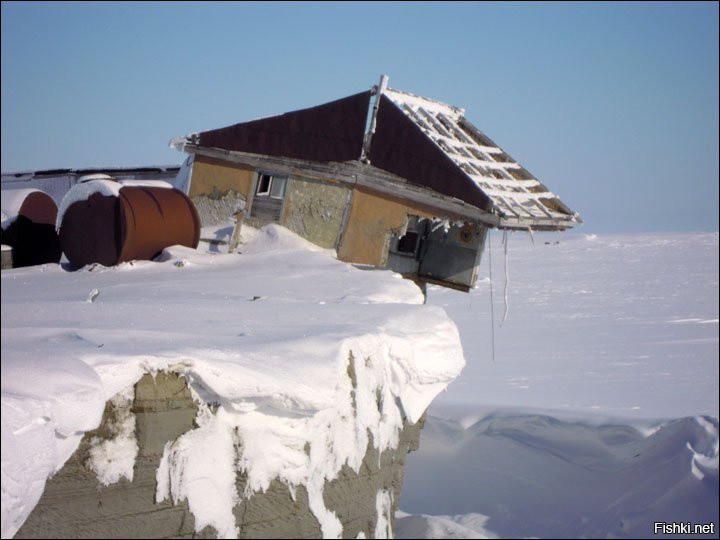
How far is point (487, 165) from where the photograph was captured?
14.3m

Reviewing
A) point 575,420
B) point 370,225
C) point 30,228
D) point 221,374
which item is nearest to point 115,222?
point 30,228

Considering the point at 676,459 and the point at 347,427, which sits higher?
the point at 347,427

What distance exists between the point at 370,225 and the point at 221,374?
8.23m

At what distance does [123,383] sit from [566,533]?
355 inches

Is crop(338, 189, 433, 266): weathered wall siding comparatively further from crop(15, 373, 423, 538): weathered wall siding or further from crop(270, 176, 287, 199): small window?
crop(15, 373, 423, 538): weathered wall siding

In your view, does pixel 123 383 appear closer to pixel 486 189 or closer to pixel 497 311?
pixel 486 189

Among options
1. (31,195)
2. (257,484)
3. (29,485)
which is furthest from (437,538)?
(31,195)

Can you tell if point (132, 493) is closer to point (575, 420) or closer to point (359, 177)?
point (359, 177)

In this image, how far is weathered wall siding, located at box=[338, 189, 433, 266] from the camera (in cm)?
1341

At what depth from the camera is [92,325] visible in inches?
232

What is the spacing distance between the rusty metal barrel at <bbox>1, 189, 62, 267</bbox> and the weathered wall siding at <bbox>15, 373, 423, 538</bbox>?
733cm

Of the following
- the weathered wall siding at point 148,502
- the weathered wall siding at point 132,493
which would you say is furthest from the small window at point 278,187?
the weathered wall siding at point 132,493

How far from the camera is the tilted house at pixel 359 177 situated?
42.9ft

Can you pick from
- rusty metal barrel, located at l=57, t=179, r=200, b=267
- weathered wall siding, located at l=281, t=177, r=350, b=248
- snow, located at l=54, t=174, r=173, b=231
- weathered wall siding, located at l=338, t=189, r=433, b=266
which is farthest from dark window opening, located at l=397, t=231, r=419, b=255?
snow, located at l=54, t=174, r=173, b=231
